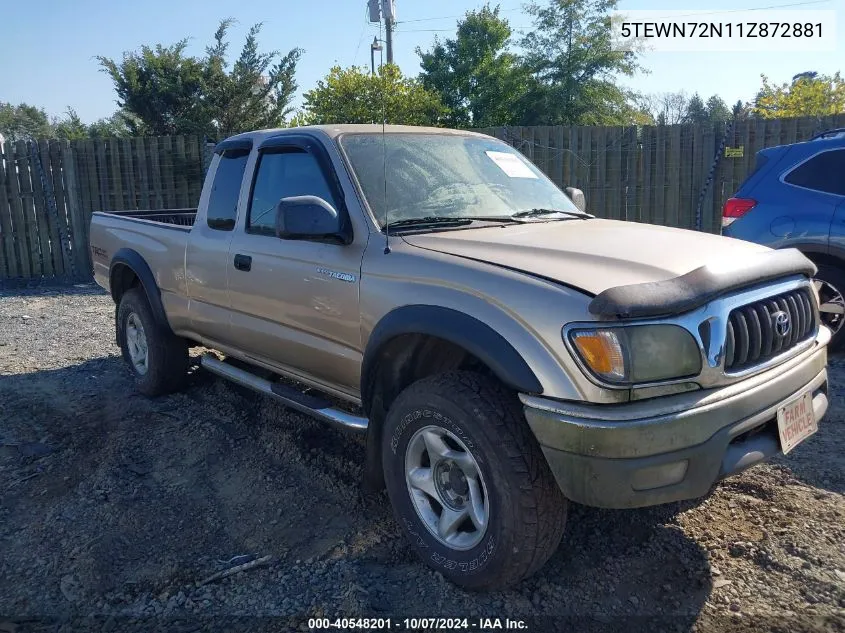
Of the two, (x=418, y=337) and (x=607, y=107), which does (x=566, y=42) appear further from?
(x=418, y=337)

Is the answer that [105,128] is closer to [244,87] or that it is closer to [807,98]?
[244,87]

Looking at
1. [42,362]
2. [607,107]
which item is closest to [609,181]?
[42,362]

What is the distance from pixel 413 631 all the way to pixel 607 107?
2989 cm

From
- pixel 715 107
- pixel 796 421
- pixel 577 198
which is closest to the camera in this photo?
pixel 796 421

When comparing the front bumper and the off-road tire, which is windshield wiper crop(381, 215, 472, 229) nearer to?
the front bumper

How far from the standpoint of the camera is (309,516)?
146 inches

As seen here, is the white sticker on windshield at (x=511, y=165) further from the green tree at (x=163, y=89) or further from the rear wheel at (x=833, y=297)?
the green tree at (x=163, y=89)

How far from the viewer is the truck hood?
2775mm

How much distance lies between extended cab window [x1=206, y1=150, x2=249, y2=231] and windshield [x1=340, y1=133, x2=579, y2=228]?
104 centimetres

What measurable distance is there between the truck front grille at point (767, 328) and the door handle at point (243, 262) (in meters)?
2.70

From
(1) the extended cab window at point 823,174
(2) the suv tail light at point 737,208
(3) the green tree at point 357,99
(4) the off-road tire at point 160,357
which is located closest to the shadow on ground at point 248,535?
(4) the off-road tire at point 160,357

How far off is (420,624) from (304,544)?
85 cm

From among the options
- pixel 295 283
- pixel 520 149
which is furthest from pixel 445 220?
pixel 520 149

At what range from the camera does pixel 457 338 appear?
9.37ft
